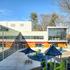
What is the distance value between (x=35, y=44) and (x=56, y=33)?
7064 millimetres

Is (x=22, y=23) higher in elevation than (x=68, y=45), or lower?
higher

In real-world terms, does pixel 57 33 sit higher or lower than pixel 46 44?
higher

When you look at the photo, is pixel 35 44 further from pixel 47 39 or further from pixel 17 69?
pixel 17 69

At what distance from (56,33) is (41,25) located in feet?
62.0

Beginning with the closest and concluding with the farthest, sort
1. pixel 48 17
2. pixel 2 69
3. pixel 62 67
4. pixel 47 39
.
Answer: pixel 62 67 → pixel 2 69 → pixel 47 39 → pixel 48 17

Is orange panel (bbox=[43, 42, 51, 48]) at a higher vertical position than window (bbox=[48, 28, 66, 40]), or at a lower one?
lower

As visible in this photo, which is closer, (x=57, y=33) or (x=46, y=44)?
(x=46, y=44)

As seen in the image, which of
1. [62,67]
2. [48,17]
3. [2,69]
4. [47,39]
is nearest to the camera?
[62,67]

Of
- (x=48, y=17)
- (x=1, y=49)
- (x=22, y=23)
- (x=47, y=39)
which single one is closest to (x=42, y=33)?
(x=47, y=39)

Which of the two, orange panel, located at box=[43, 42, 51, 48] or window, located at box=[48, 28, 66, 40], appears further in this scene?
window, located at box=[48, 28, 66, 40]

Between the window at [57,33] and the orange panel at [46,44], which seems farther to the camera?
the window at [57,33]

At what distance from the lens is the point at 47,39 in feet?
255

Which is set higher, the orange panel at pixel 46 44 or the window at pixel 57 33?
the window at pixel 57 33

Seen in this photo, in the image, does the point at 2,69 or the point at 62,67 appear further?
the point at 2,69
